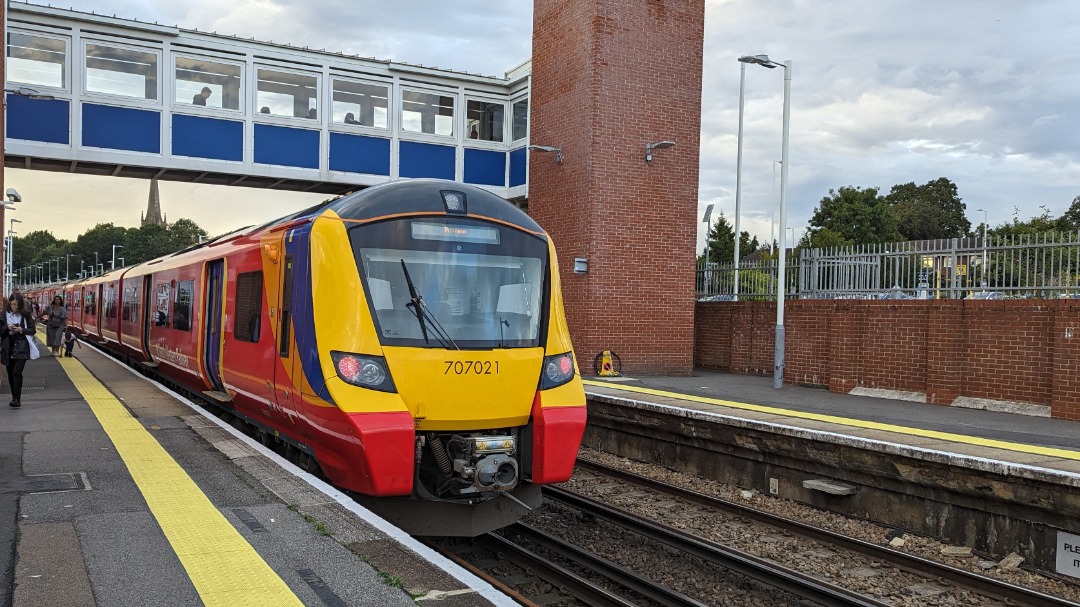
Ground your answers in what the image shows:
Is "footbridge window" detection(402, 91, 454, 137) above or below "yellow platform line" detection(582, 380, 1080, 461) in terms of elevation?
above

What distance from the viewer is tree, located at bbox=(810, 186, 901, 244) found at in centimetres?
5850

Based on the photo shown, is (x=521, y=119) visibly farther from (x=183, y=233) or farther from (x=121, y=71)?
(x=183, y=233)

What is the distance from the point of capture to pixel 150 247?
9019 centimetres

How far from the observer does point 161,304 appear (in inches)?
544

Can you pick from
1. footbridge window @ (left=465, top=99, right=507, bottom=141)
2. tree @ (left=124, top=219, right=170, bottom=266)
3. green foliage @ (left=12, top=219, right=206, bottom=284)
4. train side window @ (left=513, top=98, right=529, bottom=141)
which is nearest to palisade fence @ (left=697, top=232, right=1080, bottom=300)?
train side window @ (left=513, top=98, right=529, bottom=141)

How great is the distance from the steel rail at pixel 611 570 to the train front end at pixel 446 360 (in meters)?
0.67

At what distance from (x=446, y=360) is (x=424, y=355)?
0.18m

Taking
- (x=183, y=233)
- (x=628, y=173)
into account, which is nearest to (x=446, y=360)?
(x=628, y=173)

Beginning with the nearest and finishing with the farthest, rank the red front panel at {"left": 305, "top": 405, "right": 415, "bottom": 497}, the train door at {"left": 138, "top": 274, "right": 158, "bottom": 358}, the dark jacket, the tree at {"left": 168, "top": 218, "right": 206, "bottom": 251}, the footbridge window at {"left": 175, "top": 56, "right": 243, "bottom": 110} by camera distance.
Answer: the red front panel at {"left": 305, "top": 405, "right": 415, "bottom": 497} < the dark jacket < the train door at {"left": 138, "top": 274, "right": 158, "bottom": 358} < the footbridge window at {"left": 175, "top": 56, "right": 243, "bottom": 110} < the tree at {"left": 168, "top": 218, "right": 206, "bottom": 251}

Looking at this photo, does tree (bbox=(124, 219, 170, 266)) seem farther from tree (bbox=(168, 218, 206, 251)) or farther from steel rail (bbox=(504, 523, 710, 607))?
steel rail (bbox=(504, 523, 710, 607))

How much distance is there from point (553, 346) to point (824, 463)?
3779 millimetres

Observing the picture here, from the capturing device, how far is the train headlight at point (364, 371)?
250 inches

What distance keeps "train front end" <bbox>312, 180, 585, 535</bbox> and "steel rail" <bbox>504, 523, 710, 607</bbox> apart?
2.20 ft

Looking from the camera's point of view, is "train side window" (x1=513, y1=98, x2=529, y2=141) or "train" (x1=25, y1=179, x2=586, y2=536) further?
"train side window" (x1=513, y1=98, x2=529, y2=141)
